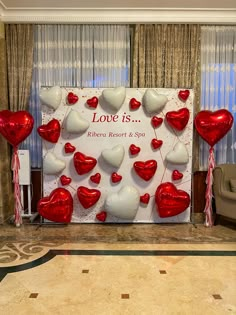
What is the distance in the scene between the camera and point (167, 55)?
4488mm

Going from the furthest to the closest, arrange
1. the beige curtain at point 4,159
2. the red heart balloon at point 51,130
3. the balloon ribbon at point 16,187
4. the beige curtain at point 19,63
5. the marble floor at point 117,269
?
1. the beige curtain at point 19,63
2. the beige curtain at point 4,159
3. the balloon ribbon at point 16,187
4. the red heart balloon at point 51,130
5. the marble floor at point 117,269

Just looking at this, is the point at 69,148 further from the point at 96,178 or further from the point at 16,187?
the point at 16,187

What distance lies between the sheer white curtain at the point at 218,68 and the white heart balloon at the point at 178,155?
831mm

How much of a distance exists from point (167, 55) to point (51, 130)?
2010 mm

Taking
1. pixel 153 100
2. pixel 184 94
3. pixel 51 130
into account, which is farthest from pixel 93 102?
pixel 184 94

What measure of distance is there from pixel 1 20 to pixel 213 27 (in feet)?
10.0

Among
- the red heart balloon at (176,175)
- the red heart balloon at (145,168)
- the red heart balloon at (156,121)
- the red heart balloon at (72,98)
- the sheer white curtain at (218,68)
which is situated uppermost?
the sheer white curtain at (218,68)

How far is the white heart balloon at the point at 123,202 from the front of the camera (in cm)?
405

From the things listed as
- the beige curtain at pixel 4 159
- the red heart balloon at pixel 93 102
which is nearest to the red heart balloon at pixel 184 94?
the red heart balloon at pixel 93 102

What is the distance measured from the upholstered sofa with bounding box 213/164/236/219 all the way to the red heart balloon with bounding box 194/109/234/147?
1.45ft

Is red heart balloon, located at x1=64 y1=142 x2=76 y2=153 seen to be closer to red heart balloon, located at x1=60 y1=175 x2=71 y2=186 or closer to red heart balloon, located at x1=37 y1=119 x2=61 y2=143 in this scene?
red heart balloon, located at x1=37 y1=119 x2=61 y2=143

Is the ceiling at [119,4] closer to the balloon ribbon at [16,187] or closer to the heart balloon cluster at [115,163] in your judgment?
the heart balloon cluster at [115,163]

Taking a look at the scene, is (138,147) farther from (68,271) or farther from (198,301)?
(198,301)

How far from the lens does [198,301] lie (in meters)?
2.51
